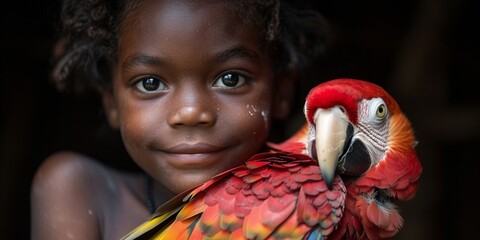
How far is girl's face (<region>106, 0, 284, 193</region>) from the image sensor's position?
145 centimetres

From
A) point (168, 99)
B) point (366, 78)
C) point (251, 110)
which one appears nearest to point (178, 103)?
point (168, 99)

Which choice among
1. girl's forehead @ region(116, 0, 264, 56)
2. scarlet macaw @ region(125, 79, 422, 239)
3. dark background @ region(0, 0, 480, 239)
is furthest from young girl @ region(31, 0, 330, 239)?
dark background @ region(0, 0, 480, 239)

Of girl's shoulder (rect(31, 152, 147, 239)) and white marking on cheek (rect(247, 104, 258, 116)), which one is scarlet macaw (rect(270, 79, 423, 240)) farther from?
girl's shoulder (rect(31, 152, 147, 239))

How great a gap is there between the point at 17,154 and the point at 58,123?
184mm

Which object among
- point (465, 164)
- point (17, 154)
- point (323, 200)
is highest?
point (323, 200)

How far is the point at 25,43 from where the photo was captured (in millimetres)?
2582

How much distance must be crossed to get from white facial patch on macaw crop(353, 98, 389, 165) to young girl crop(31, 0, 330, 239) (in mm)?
249

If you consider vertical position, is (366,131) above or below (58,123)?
above

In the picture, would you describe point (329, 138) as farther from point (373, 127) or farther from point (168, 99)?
point (168, 99)

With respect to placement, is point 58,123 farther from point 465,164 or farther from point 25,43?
point 465,164

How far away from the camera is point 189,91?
1.45 metres

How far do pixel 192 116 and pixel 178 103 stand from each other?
51mm

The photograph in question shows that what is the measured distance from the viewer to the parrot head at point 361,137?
1.29m

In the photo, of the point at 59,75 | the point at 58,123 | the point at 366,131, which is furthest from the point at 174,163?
the point at 58,123
